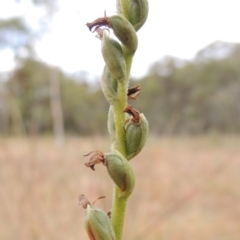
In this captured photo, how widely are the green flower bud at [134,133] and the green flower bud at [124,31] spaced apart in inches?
2.5

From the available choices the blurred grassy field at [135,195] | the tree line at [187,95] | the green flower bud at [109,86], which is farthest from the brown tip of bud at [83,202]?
the tree line at [187,95]

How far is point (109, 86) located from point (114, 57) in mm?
32

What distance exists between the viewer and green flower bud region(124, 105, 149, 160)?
1.39 ft

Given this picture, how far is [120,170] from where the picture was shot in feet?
1.37

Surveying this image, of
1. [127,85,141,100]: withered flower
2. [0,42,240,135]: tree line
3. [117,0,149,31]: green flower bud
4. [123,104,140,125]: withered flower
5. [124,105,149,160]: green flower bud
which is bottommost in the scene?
[124,105,149,160]: green flower bud

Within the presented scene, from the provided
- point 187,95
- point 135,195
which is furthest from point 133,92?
point 187,95

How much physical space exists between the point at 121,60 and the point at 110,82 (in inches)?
1.3

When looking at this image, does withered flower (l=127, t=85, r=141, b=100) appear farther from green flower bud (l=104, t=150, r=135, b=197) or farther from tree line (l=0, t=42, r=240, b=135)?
tree line (l=0, t=42, r=240, b=135)

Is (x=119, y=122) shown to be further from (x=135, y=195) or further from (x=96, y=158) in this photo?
(x=135, y=195)

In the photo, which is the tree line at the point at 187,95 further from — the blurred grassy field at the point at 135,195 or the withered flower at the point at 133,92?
the withered flower at the point at 133,92

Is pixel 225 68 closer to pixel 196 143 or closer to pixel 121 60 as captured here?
pixel 196 143

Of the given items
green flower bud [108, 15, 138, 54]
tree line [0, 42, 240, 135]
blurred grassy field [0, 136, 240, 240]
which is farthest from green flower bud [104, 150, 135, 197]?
tree line [0, 42, 240, 135]

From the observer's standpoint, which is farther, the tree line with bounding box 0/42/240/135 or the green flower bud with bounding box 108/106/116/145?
the tree line with bounding box 0/42/240/135

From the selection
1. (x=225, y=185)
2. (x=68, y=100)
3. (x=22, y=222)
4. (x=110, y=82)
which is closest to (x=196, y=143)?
(x=225, y=185)
